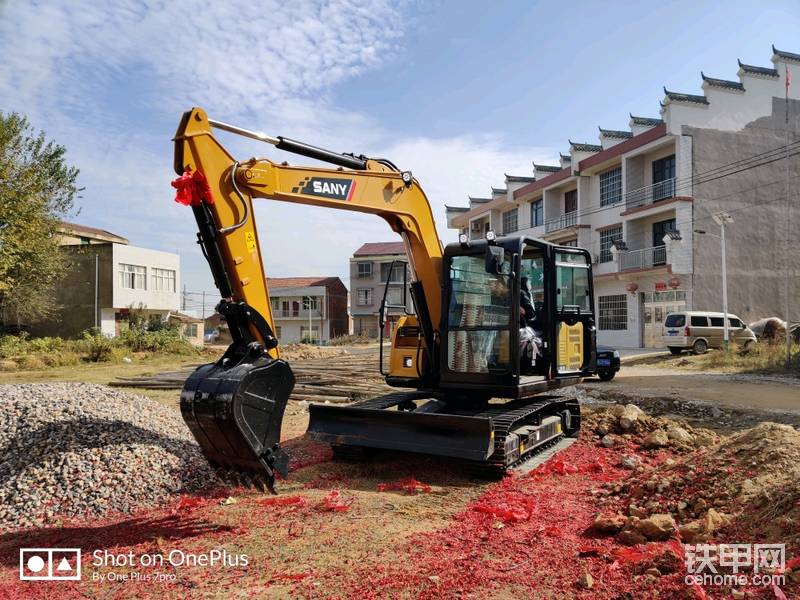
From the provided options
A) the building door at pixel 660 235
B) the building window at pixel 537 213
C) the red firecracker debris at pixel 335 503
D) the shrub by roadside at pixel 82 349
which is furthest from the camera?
the building window at pixel 537 213

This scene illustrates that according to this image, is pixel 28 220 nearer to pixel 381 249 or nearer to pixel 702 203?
pixel 702 203

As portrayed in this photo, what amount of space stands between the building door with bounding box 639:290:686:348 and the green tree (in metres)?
27.2

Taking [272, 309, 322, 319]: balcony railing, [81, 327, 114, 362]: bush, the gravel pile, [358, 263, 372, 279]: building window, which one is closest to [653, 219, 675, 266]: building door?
[81, 327, 114, 362]: bush

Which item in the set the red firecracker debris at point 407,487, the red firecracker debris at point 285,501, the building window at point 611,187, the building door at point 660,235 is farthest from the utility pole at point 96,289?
the red firecracker debris at point 285,501

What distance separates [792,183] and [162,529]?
32.2 metres

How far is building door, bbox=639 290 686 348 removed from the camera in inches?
1120

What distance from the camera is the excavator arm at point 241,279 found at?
469cm

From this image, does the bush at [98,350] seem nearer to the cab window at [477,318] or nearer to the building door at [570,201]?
the cab window at [477,318]

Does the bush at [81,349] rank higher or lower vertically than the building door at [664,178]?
lower

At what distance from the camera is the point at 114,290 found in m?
39.9

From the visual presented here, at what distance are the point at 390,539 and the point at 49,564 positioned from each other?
2454mm

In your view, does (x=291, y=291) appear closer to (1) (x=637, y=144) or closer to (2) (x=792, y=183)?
(1) (x=637, y=144)

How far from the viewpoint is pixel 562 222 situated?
3594cm

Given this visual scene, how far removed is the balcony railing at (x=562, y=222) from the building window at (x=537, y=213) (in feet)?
4.90
